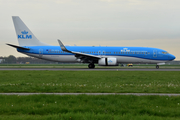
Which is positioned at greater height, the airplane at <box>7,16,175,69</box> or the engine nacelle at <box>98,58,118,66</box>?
the airplane at <box>7,16,175,69</box>

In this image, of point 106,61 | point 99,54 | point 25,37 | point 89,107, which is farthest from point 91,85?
point 25,37

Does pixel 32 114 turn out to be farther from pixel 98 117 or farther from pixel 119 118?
pixel 119 118

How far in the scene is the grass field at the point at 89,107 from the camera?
7805 millimetres

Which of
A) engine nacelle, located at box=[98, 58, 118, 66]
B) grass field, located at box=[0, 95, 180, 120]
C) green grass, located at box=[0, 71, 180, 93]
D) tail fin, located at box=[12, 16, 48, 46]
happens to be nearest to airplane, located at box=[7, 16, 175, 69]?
engine nacelle, located at box=[98, 58, 118, 66]

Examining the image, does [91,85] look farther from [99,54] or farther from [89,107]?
[99,54]

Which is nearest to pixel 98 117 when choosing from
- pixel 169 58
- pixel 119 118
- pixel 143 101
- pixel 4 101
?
pixel 119 118

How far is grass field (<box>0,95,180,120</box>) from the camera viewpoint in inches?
307

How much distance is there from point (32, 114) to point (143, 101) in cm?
509

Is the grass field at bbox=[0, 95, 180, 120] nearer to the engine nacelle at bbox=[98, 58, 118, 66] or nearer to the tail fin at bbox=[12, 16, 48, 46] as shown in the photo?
the engine nacelle at bbox=[98, 58, 118, 66]

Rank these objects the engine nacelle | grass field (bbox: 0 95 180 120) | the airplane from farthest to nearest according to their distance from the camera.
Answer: the airplane
the engine nacelle
grass field (bbox: 0 95 180 120)

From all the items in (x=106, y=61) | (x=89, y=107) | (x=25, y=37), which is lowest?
(x=89, y=107)

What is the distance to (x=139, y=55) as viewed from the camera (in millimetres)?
41375

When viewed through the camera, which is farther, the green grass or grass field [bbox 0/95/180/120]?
the green grass

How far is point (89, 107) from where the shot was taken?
916cm
